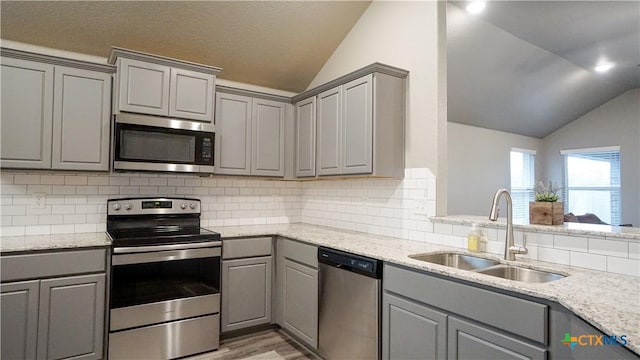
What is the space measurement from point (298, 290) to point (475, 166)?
14.0 feet

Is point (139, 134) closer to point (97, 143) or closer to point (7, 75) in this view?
point (97, 143)

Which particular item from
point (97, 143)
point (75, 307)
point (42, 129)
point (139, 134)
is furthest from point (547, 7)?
point (75, 307)

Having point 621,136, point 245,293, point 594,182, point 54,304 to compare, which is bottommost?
point 245,293

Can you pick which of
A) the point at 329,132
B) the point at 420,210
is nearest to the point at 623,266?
the point at 420,210

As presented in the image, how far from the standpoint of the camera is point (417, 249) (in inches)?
94.6

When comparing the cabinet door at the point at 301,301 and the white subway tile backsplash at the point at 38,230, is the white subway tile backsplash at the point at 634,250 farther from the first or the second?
the white subway tile backsplash at the point at 38,230

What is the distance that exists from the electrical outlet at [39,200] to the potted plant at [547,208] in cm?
345

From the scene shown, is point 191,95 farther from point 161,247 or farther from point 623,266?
point 623,266

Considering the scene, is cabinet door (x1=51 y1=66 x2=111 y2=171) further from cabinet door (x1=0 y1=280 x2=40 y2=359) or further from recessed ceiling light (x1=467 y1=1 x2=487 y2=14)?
recessed ceiling light (x1=467 y1=1 x2=487 y2=14)

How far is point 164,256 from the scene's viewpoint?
2625 mm

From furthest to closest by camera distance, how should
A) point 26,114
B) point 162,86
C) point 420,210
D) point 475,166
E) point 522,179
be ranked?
1. point 522,179
2. point 475,166
3. point 162,86
4. point 420,210
5. point 26,114

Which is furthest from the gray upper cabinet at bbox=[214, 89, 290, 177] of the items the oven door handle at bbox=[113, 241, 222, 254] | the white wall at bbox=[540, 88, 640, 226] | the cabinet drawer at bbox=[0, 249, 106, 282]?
the white wall at bbox=[540, 88, 640, 226]

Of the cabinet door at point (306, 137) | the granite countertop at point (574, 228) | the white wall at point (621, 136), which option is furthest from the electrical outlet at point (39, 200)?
the white wall at point (621, 136)

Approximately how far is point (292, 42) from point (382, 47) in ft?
2.88
